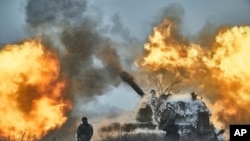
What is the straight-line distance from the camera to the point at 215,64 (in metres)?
39.3

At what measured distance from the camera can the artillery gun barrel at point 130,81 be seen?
38.3 metres

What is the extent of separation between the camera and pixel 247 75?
38.2 metres

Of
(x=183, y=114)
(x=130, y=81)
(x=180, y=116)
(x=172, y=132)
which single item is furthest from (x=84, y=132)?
(x=183, y=114)

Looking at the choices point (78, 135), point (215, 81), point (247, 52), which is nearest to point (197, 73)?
point (215, 81)

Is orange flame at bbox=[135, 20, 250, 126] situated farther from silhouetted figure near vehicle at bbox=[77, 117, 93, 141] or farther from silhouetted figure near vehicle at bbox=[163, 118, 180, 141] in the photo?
silhouetted figure near vehicle at bbox=[77, 117, 93, 141]

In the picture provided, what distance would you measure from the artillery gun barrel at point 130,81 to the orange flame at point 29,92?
462 centimetres

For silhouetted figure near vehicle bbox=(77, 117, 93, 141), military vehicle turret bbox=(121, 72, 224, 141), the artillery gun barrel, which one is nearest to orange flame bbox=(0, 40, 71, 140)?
silhouetted figure near vehicle bbox=(77, 117, 93, 141)

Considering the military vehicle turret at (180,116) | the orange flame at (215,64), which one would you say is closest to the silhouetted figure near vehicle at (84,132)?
the military vehicle turret at (180,116)

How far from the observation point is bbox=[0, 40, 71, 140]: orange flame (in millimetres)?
34969

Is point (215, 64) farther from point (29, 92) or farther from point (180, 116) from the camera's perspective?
point (29, 92)

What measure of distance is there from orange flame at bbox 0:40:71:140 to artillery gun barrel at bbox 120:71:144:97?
15.2 ft

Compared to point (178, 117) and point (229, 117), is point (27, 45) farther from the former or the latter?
point (229, 117)

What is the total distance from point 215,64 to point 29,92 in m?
12.8

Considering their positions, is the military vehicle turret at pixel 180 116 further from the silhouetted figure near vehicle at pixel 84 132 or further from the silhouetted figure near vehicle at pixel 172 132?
the silhouetted figure near vehicle at pixel 84 132
